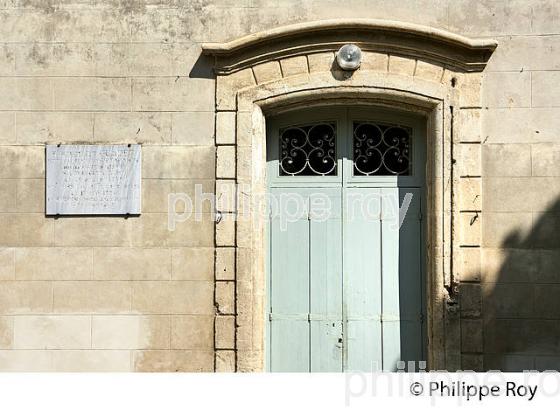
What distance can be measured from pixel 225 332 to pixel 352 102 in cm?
213

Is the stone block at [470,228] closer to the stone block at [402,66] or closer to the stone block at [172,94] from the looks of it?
the stone block at [402,66]

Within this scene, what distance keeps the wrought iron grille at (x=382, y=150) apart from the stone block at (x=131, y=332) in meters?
2.05

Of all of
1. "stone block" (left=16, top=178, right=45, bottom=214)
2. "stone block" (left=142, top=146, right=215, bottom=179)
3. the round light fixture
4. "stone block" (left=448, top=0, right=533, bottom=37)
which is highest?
"stone block" (left=448, top=0, right=533, bottom=37)

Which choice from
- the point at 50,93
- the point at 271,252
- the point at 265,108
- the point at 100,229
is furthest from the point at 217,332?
the point at 50,93

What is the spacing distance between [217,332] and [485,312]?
215 cm

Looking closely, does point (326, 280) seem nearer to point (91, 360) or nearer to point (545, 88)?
point (91, 360)

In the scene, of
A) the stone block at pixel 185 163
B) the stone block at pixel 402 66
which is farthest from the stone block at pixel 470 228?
the stone block at pixel 185 163

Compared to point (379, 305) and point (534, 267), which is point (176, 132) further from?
point (534, 267)

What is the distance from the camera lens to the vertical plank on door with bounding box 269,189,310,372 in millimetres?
6953

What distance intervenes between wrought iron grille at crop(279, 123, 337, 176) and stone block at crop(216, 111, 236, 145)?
0.47 metres

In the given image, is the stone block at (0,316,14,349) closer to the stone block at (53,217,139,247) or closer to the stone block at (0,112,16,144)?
the stone block at (53,217,139,247)

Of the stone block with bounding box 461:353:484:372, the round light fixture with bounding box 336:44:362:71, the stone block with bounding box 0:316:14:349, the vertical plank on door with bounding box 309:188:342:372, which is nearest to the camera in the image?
the stone block with bounding box 461:353:484:372

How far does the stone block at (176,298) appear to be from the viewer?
677 cm

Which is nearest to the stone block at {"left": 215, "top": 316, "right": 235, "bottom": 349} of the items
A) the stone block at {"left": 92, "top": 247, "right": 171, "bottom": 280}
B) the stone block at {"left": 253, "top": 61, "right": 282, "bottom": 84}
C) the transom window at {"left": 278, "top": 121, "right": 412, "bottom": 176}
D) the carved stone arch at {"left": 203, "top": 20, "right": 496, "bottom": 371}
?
the carved stone arch at {"left": 203, "top": 20, "right": 496, "bottom": 371}
